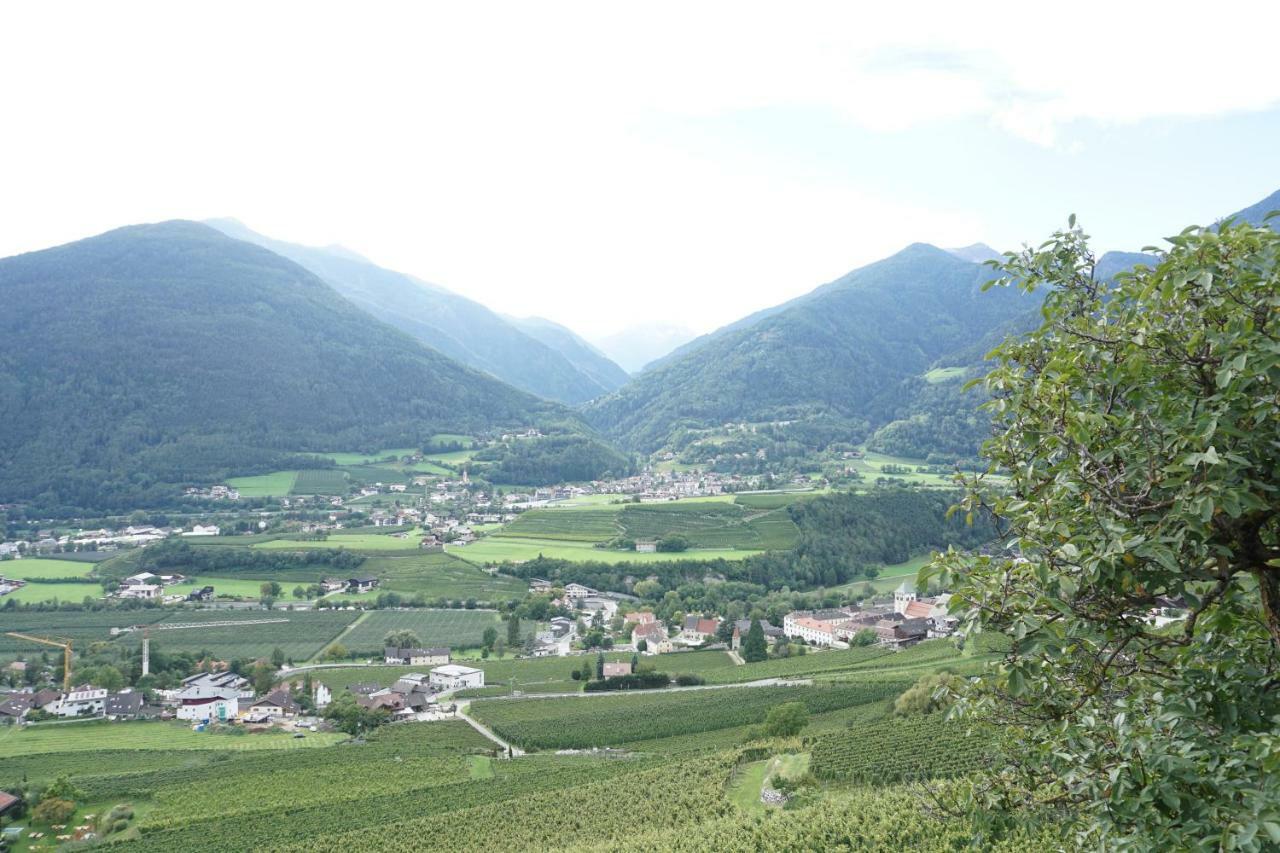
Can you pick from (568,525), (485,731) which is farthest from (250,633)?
(568,525)

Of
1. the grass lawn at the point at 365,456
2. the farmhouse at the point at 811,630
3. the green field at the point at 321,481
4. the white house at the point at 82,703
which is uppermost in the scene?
the grass lawn at the point at 365,456

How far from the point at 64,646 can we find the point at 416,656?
23.0 meters

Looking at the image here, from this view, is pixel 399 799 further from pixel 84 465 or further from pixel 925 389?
pixel 925 389

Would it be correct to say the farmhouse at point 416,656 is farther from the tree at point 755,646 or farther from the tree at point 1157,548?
the tree at point 1157,548

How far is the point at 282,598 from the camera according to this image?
7319cm

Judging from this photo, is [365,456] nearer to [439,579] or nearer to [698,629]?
[439,579]

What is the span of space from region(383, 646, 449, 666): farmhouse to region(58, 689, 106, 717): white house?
15.8 meters

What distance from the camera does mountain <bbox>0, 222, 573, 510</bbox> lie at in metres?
128

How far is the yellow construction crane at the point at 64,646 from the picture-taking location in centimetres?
5222

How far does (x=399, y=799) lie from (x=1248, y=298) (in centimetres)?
3238

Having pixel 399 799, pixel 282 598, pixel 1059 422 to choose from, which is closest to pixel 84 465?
pixel 282 598

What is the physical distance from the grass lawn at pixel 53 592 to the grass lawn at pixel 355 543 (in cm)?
1457

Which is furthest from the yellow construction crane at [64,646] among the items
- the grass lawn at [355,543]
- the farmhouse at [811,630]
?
the farmhouse at [811,630]

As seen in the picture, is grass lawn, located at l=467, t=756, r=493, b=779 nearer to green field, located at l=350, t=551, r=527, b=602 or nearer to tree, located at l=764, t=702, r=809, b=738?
tree, located at l=764, t=702, r=809, b=738
